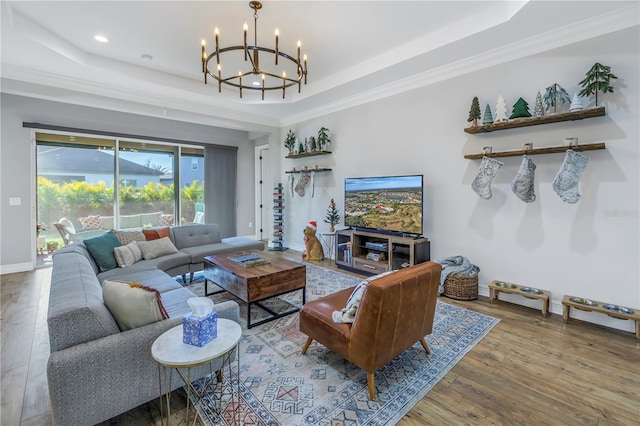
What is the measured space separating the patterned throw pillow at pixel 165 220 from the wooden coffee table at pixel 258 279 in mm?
3445

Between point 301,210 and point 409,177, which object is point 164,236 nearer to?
point 301,210

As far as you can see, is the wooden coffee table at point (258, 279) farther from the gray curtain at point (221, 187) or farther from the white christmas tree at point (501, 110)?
the gray curtain at point (221, 187)

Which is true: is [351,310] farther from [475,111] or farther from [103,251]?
[103,251]

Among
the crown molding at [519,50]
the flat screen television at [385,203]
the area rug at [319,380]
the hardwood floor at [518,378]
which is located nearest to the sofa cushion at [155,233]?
the hardwood floor at [518,378]

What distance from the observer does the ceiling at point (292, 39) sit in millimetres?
2793

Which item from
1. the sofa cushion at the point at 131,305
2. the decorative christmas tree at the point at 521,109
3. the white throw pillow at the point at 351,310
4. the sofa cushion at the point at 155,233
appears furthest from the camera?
the sofa cushion at the point at 155,233

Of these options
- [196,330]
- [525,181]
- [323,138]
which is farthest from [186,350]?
[323,138]

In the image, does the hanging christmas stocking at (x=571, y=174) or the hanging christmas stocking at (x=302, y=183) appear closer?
the hanging christmas stocking at (x=571, y=174)

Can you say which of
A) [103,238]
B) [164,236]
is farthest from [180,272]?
[103,238]

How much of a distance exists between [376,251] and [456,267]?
4.25 feet

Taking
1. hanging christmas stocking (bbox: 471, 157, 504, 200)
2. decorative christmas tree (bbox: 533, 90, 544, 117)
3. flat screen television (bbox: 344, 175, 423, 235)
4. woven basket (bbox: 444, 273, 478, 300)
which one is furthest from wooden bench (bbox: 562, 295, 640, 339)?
decorative christmas tree (bbox: 533, 90, 544, 117)

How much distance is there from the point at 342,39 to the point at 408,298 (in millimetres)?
2994

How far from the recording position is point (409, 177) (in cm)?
412

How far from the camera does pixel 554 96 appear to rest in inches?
117
